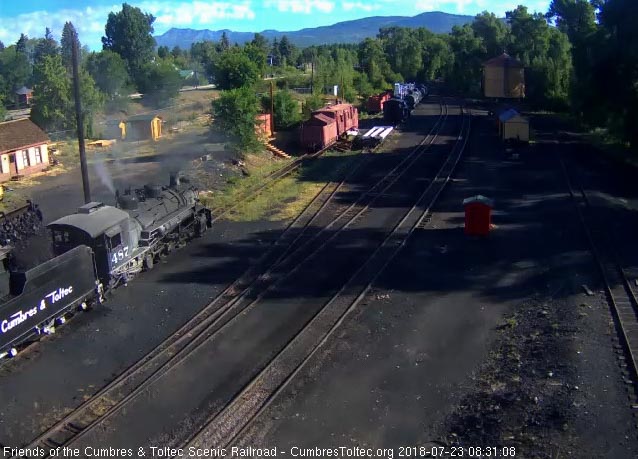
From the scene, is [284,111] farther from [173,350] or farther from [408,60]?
[408,60]

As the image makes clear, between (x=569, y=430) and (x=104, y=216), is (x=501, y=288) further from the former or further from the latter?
(x=104, y=216)

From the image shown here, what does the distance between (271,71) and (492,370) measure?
9138 centimetres

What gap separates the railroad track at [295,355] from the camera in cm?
1053

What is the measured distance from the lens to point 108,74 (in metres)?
75.1

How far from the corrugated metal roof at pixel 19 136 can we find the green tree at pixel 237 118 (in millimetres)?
11251

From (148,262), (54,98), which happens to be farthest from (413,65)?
(148,262)

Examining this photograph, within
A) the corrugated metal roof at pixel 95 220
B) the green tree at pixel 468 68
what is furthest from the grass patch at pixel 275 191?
the green tree at pixel 468 68

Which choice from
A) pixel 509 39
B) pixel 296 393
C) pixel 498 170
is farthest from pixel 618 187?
pixel 509 39

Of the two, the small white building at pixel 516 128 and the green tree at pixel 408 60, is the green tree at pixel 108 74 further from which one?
the green tree at pixel 408 60

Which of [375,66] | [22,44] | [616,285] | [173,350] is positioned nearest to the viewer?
[173,350]

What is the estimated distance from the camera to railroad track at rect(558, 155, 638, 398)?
1288 centimetres

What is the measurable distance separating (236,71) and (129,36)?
5891 cm

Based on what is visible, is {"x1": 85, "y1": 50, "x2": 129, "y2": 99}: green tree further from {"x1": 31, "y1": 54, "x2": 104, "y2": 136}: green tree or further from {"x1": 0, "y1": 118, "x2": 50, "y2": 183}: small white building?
{"x1": 0, "y1": 118, "x2": 50, "y2": 183}: small white building

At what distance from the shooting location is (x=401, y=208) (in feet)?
86.0
